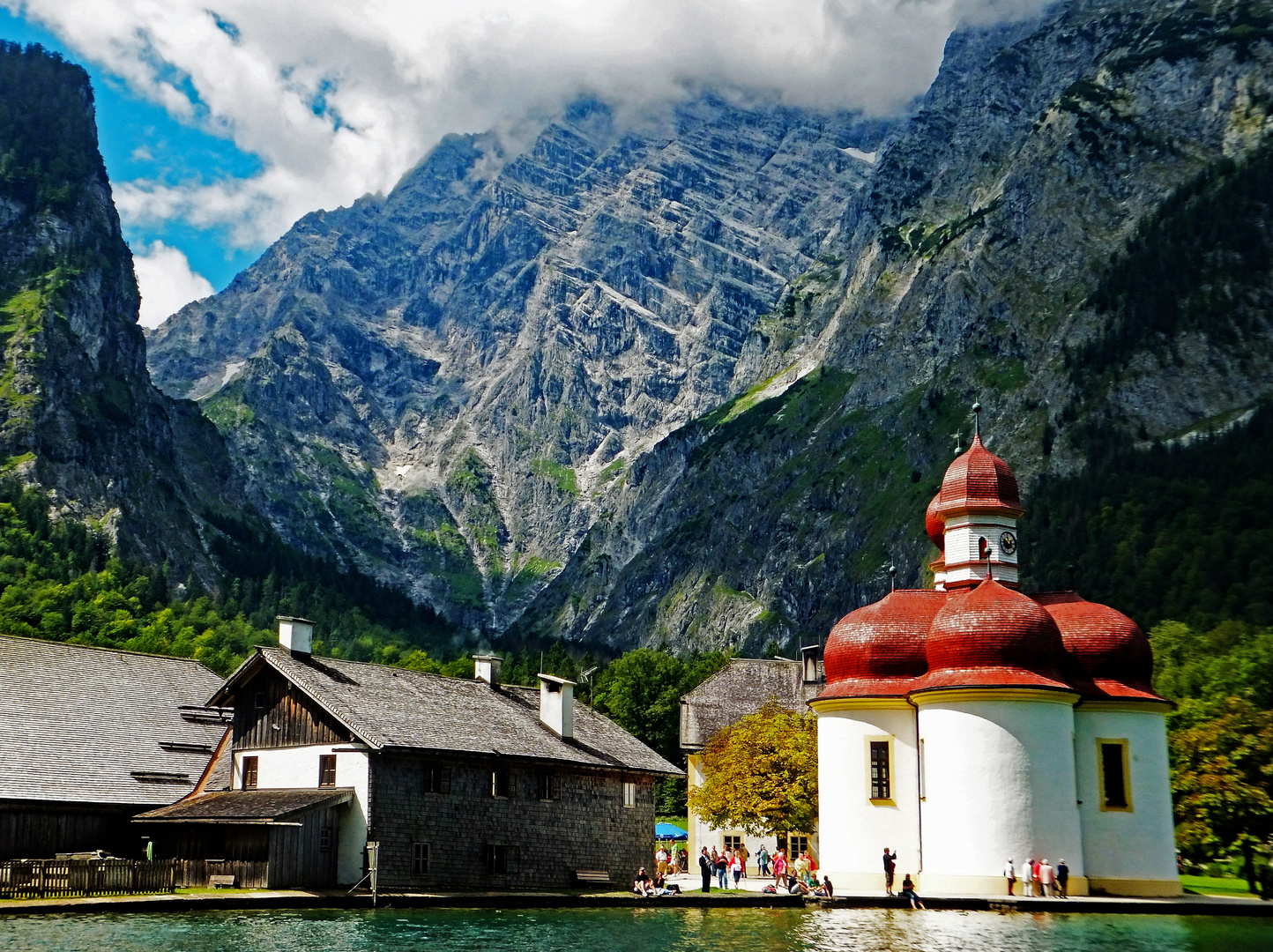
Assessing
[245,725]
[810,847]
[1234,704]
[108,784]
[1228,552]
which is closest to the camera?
[108,784]

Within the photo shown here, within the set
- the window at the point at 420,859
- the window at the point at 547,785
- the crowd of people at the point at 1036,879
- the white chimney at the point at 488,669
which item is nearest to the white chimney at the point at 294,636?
the white chimney at the point at 488,669

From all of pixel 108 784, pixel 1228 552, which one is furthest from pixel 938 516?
pixel 1228 552

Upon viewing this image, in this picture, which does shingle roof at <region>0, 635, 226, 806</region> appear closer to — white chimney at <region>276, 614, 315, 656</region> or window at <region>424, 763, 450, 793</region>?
white chimney at <region>276, 614, 315, 656</region>

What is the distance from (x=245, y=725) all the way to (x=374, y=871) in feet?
43.9

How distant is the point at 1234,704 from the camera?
248ft

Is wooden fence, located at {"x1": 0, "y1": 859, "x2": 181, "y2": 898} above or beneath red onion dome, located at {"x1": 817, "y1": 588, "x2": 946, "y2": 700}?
beneath

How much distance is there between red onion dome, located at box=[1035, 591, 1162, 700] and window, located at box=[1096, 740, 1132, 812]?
102 inches

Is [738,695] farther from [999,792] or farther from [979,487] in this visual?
[999,792]

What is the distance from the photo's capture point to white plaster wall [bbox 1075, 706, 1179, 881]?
210 feet

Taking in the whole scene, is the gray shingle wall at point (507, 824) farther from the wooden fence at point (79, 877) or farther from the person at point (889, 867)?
the person at point (889, 867)

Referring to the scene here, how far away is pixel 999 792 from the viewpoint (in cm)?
6056

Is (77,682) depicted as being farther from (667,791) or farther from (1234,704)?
(667,791)

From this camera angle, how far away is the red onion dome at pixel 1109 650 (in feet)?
219

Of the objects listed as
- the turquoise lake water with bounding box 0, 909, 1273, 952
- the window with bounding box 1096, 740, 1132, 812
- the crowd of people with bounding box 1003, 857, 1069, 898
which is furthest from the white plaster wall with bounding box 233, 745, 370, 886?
the window with bounding box 1096, 740, 1132, 812
